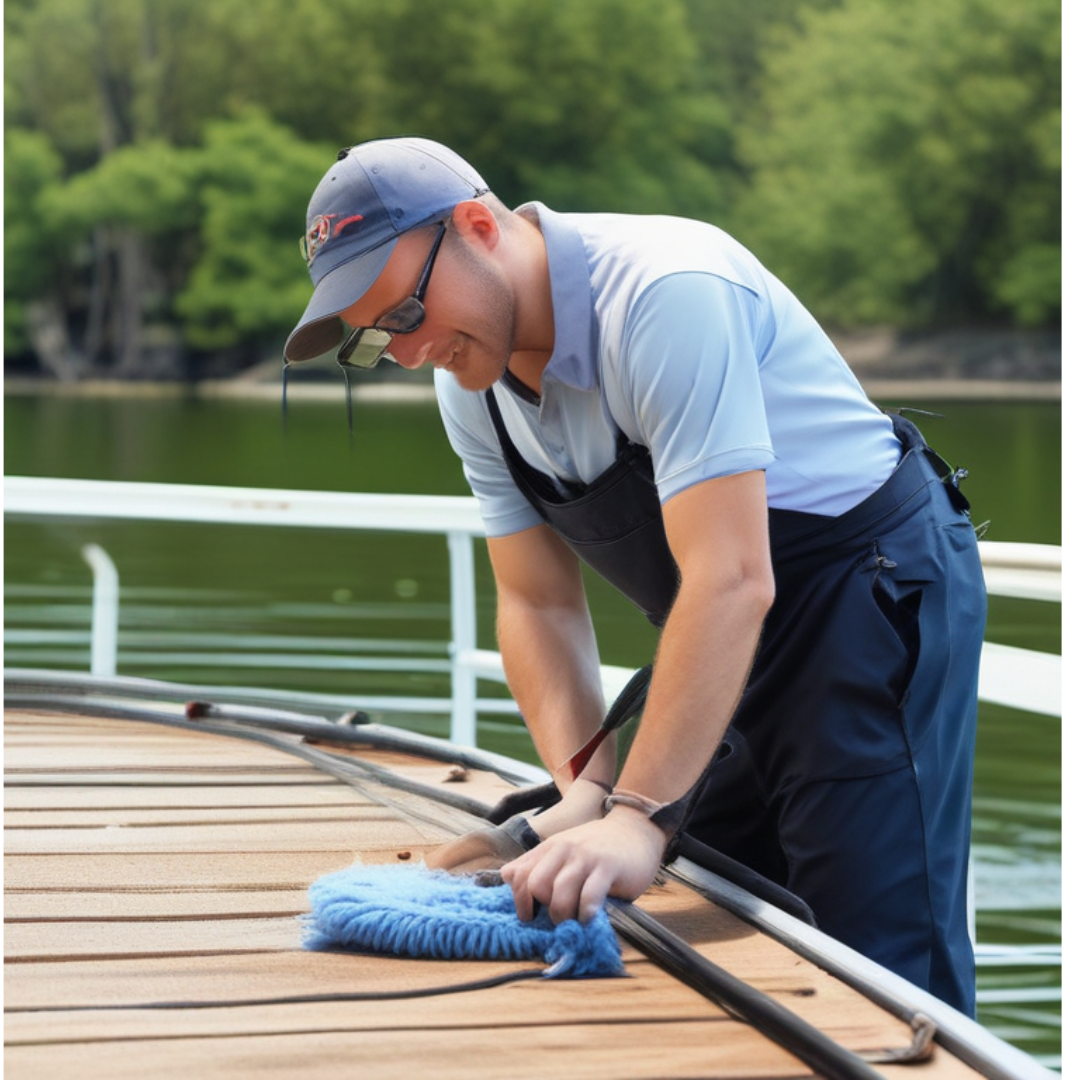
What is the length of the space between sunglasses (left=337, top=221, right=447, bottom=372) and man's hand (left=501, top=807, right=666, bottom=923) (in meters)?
0.61

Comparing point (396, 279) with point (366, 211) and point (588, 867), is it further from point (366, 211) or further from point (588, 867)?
point (588, 867)

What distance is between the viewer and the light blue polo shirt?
183cm

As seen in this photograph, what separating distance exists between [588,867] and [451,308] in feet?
2.16

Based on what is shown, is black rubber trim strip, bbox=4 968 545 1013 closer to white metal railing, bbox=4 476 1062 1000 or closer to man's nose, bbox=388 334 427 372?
man's nose, bbox=388 334 427 372

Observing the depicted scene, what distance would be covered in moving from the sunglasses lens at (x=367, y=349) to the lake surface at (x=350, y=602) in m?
0.18

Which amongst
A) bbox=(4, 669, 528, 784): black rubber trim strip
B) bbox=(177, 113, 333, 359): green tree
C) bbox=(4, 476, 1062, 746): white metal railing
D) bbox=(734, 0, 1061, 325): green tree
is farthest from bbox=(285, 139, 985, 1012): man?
bbox=(177, 113, 333, 359): green tree

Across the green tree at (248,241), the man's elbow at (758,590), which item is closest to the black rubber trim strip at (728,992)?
the man's elbow at (758,590)

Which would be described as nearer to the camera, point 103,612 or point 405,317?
point 405,317

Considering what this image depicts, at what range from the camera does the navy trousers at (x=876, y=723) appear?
2088 mm

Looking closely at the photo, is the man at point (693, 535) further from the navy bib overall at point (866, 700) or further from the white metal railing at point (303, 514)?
the white metal railing at point (303, 514)

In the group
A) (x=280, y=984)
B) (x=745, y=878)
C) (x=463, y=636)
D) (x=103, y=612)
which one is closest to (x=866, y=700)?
(x=745, y=878)

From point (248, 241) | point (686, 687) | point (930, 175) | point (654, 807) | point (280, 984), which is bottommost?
point (280, 984)

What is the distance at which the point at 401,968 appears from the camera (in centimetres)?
179

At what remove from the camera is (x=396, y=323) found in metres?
1.94
